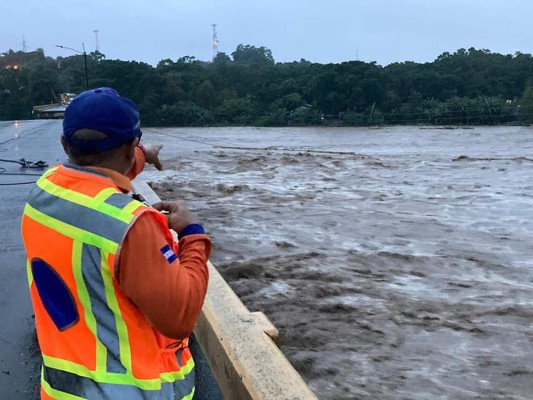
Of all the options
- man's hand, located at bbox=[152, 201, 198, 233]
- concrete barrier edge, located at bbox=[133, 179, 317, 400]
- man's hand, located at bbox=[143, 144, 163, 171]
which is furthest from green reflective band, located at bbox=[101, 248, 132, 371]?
concrete barrier edge, located at bbox=[133, 179, 317, 400]

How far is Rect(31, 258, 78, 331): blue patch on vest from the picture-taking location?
5.95 feet

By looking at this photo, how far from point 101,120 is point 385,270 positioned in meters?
5.97

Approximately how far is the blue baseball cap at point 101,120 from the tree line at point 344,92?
148 feet

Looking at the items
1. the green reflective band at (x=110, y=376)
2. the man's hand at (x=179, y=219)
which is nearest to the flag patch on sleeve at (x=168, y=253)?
the man's hand at (x=179, y=219)

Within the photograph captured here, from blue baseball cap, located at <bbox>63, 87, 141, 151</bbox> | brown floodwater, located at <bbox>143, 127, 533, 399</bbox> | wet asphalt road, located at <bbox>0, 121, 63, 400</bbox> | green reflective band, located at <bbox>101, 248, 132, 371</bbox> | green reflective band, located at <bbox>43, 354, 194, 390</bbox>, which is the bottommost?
brown floodwater, located at <bbox>143, 127, 533, 399</bbox>

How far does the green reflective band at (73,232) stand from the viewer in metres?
1.70

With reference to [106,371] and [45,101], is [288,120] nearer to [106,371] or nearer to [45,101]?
[45,101]

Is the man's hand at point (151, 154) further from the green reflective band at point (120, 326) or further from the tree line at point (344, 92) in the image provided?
the tree line at point (344, 92)

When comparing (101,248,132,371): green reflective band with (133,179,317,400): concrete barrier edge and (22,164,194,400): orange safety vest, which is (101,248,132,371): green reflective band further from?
(133,179,317,400): concrete barrier edge

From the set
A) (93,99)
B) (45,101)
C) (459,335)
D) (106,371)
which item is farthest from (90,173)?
(45,101)

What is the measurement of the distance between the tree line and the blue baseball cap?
45189 mm

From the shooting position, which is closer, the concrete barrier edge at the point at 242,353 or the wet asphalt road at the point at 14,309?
the concrete barrier edge at the point at 242,353

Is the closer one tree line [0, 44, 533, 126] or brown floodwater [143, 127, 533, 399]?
brown floodwater [143, 127, 533, 399]

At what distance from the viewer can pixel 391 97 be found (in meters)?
52.2
